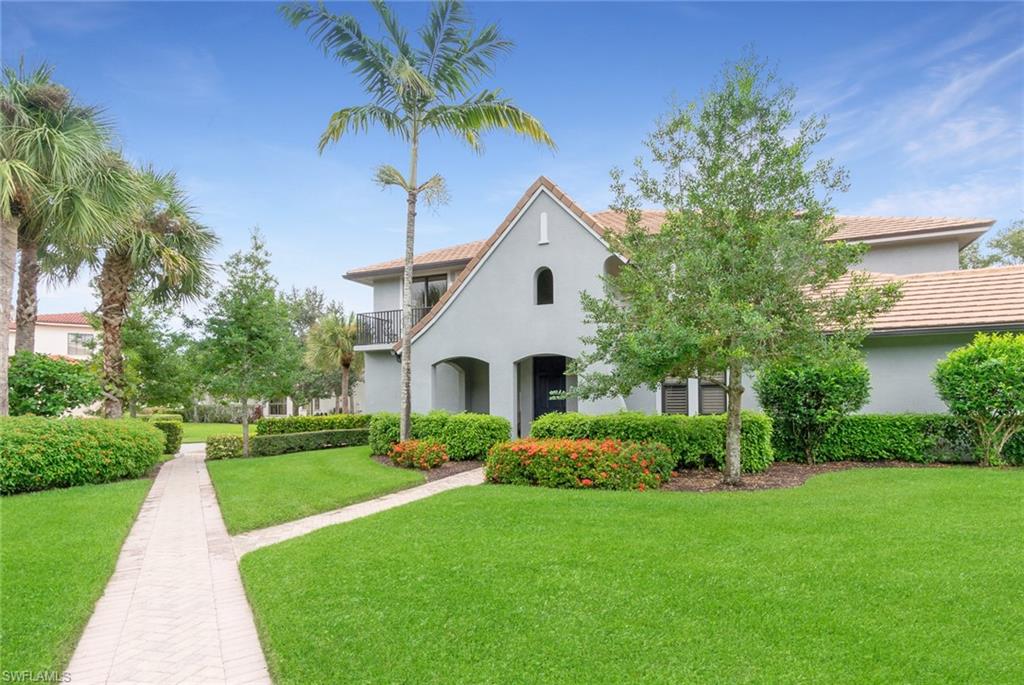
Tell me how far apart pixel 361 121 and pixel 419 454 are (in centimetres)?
834

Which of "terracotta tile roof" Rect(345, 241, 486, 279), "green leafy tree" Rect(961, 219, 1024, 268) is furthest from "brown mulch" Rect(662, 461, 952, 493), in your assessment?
"green leafy tree" Rect(961, 219, 1024, 268)

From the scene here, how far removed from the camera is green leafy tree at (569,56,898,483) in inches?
403

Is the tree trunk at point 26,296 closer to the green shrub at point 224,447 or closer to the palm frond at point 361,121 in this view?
the green shrub at point 224,447

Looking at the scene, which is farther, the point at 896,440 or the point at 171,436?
the point at 171,436

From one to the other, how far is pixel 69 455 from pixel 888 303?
1550cm

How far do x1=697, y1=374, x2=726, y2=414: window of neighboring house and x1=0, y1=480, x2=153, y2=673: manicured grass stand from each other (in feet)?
41.0

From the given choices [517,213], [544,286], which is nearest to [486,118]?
[517,213]

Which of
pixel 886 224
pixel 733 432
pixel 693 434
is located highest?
pixel 886 224

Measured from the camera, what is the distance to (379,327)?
80.4ft

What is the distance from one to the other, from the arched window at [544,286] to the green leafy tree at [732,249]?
15.5 feet

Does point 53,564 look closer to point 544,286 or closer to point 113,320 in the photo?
point 544,286

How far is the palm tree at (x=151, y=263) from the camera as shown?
18188 mm

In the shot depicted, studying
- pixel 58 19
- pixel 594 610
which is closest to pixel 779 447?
pixel 594 610
